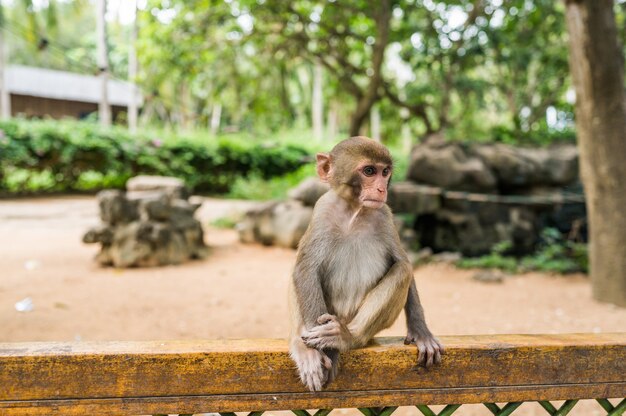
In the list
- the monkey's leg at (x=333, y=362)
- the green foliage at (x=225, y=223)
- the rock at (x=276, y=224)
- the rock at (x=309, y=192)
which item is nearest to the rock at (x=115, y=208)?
the rock at (x=276, y=224)

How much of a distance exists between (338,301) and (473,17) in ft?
30.9

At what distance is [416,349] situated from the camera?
6.05 ft

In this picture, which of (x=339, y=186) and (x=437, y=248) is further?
(x=437, y=248)

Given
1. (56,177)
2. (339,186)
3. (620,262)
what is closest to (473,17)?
(620,262)

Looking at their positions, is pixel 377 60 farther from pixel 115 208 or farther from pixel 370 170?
pixel 370 170

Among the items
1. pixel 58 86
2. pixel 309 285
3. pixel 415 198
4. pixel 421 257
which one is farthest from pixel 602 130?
pixel 58 86

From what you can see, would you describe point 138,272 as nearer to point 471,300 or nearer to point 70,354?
point 471,300

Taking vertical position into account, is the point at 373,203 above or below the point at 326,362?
above

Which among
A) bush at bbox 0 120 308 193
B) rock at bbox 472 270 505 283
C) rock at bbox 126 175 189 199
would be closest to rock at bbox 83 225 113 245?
rock at bbox 126 175 189 199

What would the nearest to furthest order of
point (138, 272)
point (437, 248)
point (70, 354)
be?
point (70, 354)
point (138, 272)
point (437, 248)

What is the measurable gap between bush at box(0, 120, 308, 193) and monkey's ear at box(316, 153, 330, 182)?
13209 mm

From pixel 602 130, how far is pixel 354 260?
5254 millimetres

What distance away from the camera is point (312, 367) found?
1.75 meters

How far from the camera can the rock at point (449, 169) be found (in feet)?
35.3
